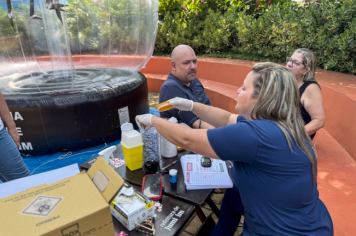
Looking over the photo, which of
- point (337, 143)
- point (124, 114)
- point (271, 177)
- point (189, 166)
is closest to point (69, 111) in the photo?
point (124, 114)

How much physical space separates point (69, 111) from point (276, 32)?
4311 mm

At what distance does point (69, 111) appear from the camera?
3123 mm

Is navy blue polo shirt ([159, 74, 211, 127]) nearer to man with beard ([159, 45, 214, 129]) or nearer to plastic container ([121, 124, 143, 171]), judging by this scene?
man with beard ([159, 45, 214, 129])

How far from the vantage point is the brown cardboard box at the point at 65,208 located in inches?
26.3

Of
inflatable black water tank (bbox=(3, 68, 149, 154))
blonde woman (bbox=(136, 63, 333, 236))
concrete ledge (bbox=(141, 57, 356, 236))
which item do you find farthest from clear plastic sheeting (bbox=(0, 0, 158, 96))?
blonde woman (bbox=(136, 63, 333, 236))

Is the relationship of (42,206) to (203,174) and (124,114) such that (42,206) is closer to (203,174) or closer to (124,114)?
(203,174)

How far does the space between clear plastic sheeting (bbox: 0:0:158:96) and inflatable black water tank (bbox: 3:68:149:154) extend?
61 millimetres

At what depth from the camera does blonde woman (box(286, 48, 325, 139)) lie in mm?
2178

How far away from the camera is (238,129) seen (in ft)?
3.41

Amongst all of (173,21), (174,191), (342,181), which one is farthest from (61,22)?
(173,21)

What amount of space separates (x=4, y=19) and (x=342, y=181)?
13.0ft

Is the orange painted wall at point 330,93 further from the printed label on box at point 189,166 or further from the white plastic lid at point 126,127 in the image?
the white plastic lid at point 126,127

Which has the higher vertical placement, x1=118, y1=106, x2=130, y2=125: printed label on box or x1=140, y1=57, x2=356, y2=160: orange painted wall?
x1=140, y1=57, x2=356, y2=160: orange painted wall

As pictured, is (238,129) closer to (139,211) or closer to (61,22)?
(139,211)
